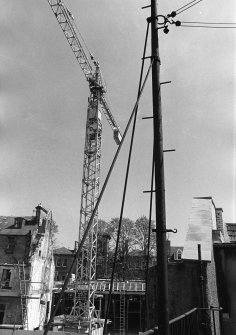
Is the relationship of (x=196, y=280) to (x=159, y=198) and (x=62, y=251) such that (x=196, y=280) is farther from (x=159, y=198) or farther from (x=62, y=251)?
(x=62, y=251)

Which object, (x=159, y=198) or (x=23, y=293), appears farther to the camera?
(x=23, y=293)

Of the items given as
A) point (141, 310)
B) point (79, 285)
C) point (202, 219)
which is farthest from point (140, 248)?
point (202, 219)

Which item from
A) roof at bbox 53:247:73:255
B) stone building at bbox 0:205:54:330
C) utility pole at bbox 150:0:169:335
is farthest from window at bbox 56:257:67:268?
utility pole at bbox 150:0:169:335

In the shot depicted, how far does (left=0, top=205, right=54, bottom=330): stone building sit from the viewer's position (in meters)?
28.2

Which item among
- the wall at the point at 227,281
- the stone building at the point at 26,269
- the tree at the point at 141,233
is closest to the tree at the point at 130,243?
the tree at the point at 141,233

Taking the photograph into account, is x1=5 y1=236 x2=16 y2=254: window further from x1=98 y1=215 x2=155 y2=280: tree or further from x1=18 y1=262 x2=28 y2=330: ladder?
x1=98 y1=215 x2=155 y2=280: tree

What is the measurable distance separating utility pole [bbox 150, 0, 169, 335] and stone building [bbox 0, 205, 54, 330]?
26.9 metres

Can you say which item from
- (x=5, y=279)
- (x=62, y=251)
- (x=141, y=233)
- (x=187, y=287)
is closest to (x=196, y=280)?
(x=187, y=287)

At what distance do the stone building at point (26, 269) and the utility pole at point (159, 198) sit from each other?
2692 centimetres

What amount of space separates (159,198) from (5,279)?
29814mm

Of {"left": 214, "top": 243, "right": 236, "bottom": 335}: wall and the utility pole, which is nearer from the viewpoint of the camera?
the utility pole

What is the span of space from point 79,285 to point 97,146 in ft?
52.1

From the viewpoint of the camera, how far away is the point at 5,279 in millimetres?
29734

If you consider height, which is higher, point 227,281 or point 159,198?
point 159,198
